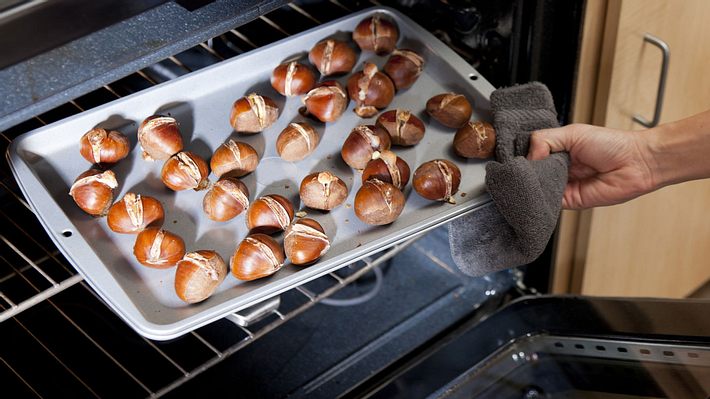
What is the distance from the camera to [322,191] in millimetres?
882

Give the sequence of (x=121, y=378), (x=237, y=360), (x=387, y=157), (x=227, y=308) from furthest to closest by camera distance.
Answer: (x=237, y=360) < (x=121, y=378) < (x=387, y=157) < (x=227, y=308)

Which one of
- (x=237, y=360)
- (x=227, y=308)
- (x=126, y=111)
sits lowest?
(x=237, y=360)

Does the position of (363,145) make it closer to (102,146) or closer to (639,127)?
(102,146)

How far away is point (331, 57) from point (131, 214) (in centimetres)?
32

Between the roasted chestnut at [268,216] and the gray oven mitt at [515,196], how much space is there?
19 centimetres

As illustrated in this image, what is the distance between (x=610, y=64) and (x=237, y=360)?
0.62 m

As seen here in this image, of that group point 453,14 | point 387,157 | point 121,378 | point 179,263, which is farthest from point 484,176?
point 121,378

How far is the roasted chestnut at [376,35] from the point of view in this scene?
105 centimetres

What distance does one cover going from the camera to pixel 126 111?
95 cm

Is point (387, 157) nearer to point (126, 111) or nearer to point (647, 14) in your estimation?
point (126, 111)

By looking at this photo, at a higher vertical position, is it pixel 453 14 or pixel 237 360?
pixel 453 14

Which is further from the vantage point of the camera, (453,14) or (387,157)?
(453,14)

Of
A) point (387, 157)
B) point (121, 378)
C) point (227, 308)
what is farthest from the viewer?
point (121, 378)

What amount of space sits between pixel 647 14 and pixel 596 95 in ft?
0.39
